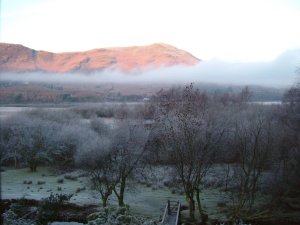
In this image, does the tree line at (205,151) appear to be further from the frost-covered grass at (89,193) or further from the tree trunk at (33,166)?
the tree trunk at (33,166)

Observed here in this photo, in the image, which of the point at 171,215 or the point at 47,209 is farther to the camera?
the point at 171,215

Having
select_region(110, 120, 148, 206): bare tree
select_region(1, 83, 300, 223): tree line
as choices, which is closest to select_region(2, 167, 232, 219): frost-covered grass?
select_region(1, 83, 300, 223): tree line

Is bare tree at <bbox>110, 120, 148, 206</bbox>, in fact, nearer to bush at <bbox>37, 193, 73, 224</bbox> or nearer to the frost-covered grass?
the frost-covered grass

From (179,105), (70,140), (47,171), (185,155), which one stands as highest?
(179,105)

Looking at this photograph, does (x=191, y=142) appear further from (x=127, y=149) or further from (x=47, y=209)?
(x=47, y=209)

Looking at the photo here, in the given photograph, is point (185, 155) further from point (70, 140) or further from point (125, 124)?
point (70, 140)

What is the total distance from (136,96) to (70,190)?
109 metres

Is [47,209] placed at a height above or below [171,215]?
above

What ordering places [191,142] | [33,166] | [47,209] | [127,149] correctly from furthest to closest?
[33,166] < [127,149] < [191,142] < [47,209]

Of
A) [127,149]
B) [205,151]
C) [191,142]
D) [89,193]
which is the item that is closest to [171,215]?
[205,151]

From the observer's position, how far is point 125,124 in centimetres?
3591

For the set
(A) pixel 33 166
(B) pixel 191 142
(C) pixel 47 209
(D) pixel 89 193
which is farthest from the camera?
(A) pixel 33 166

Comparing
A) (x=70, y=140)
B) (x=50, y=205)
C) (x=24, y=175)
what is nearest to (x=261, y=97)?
(x=70, y=140)

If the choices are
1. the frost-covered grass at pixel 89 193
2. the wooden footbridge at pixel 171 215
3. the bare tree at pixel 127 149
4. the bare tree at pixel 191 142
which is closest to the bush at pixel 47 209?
the wooden footbridge at pixel 171 215
